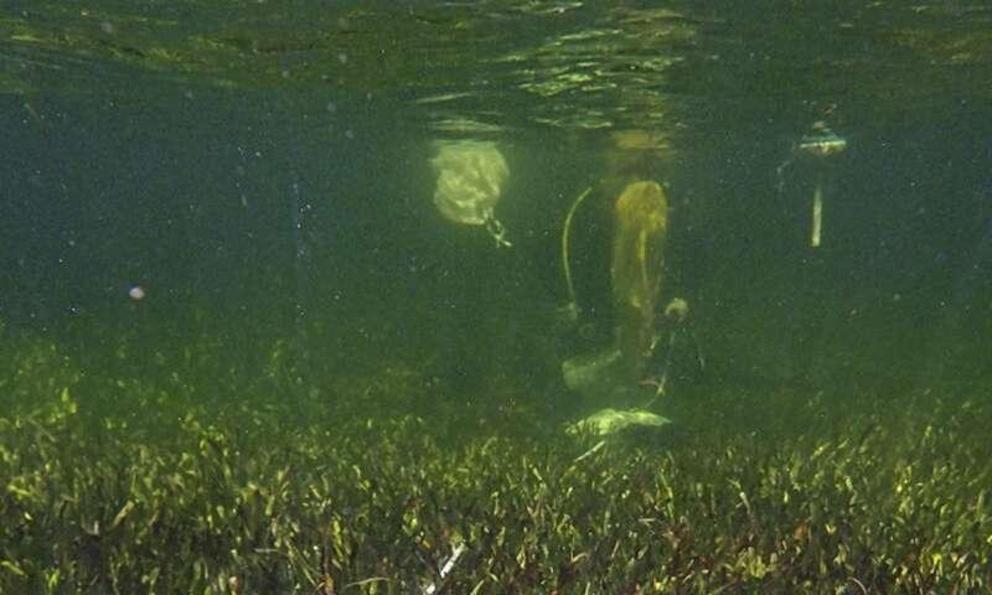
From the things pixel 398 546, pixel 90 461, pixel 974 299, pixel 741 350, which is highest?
pixel 398 546

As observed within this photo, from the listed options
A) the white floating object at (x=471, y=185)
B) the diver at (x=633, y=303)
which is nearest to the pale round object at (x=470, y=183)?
the white floating object at (x=471, y=185)

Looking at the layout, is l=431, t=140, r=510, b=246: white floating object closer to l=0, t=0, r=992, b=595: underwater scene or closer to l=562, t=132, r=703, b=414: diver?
l=0, t=0, r=992, b=595: underwater scene

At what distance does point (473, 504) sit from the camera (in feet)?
A: 29.6

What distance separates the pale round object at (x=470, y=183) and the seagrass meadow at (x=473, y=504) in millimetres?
13684

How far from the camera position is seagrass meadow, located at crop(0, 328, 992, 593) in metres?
6.86

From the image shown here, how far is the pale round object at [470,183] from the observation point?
29438 millimetres

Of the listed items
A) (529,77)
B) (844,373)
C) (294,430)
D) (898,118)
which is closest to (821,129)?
(898,118)

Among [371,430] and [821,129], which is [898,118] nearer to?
[821,129]

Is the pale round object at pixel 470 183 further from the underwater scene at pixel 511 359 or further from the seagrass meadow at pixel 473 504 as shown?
the seagrass meadow at pixel 473 504

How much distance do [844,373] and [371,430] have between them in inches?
587

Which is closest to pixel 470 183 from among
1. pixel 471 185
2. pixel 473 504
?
pixel 471 185

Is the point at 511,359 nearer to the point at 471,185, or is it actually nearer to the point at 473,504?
the point at 471,185

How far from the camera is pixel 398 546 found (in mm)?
7355

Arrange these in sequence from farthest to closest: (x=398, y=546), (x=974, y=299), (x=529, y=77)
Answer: (x=974, y=299), (x=529, y=77), (x=398, y=546)
